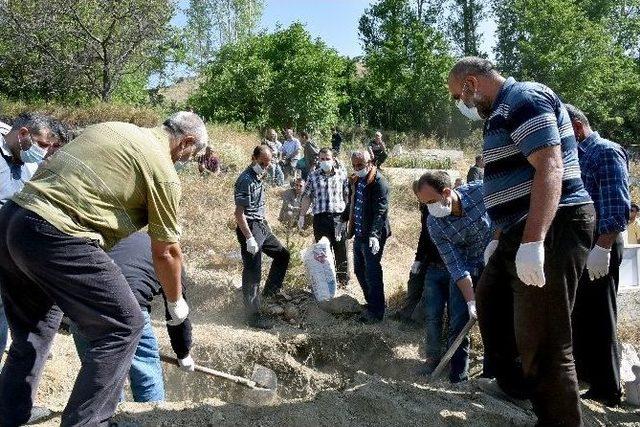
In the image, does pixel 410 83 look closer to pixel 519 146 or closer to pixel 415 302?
pixel 415 302

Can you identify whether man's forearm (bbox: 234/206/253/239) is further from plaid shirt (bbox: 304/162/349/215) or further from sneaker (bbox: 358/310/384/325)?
sneaker (bbox: 358/310/384/325)

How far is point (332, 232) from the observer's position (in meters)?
7.61

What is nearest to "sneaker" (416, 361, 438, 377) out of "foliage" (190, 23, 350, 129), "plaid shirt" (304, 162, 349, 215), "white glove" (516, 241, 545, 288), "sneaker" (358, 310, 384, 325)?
"sneaker" (358, 310, 384, 325)

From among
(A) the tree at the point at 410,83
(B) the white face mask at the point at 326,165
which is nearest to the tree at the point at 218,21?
(A) the tree at the point at 410,83

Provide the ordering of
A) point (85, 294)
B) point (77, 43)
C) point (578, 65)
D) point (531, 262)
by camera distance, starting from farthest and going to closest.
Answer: point (578, 65) < point (77, 43) < point (531, 262) < point (85, 294)

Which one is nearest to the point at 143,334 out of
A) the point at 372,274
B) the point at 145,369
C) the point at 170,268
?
the point at 145,369

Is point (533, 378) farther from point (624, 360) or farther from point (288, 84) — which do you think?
point (288, 84)

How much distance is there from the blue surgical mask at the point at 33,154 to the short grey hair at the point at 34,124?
0.10 m

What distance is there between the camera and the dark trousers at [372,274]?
22.2 feet

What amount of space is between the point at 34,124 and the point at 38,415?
7.35 ft

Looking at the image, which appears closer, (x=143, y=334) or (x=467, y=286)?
(x=143, y=334)

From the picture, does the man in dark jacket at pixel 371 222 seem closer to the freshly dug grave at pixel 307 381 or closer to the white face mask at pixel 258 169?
the freshly dug grave at pixel 307 381

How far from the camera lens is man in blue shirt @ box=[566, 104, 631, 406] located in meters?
3.73

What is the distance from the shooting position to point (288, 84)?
78.0 feet
